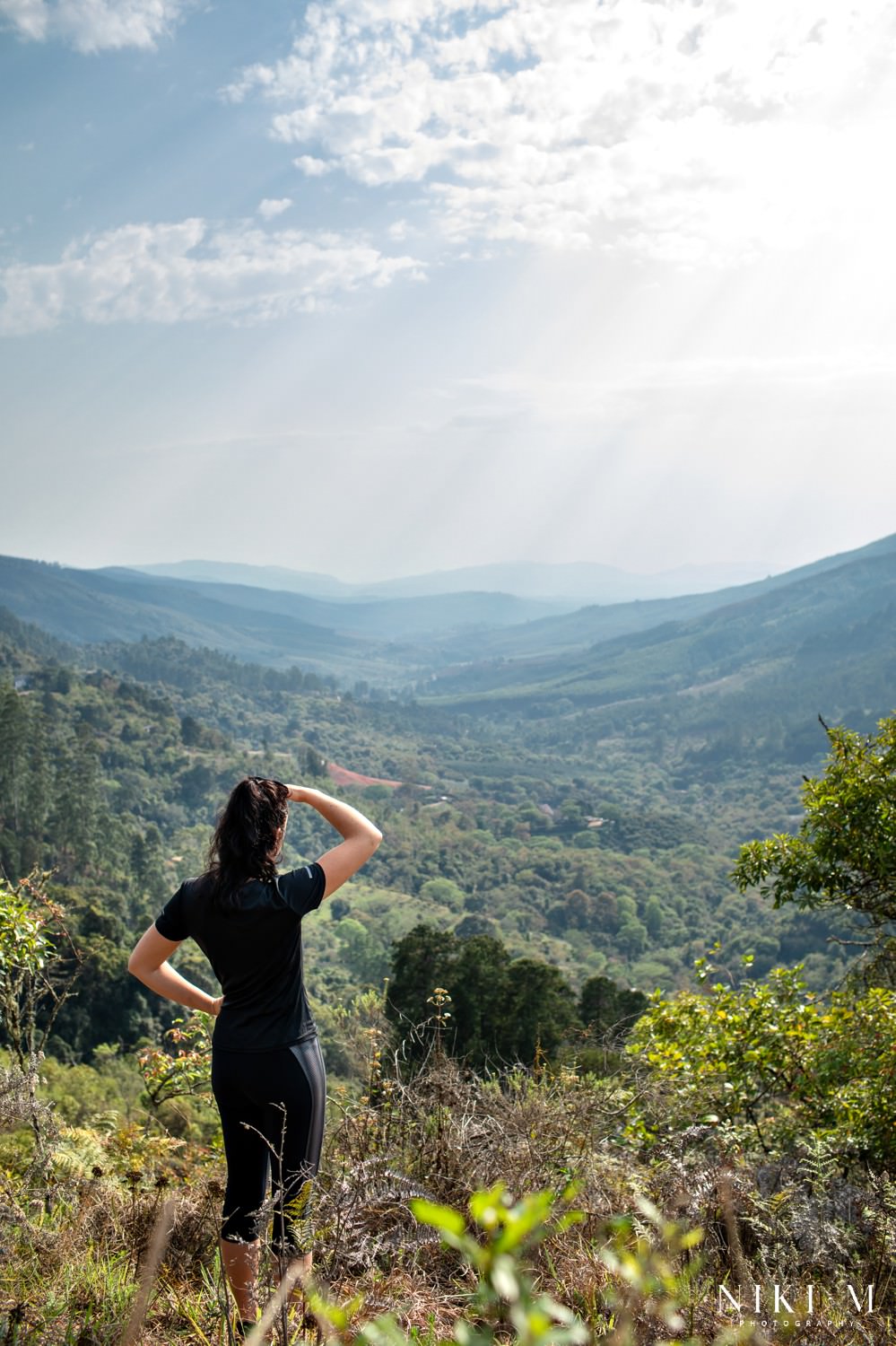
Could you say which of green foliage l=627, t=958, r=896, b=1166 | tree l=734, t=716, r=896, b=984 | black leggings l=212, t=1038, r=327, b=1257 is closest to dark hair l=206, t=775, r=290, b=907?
black leggings l=212, t=1038, r=327, b=1257

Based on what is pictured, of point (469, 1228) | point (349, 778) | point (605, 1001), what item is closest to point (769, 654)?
point (349, 778)

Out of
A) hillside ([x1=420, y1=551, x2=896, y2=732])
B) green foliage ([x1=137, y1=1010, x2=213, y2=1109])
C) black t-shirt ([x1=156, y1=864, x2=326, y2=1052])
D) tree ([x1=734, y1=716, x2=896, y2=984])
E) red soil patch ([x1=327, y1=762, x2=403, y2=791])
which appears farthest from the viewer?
hillside ([x1=420, y1=551, x2=896, y2=732])

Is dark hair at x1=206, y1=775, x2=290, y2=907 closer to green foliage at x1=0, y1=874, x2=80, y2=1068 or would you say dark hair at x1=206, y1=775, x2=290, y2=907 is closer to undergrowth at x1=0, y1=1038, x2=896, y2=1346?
undergrowth at x1=0, y1=1038, x2=896, y2=1346

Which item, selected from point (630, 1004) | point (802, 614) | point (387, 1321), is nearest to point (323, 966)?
point (630, 1004)

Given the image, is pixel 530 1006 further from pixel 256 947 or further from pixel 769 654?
pixel 769 654

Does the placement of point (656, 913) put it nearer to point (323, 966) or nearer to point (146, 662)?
point (323, 966)

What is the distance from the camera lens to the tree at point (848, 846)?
4547 millimetres

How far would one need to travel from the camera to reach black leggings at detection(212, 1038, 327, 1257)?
2164 millimetres

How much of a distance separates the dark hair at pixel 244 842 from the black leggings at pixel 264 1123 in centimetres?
42

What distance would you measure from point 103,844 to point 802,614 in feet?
565

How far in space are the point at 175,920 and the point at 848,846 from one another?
3700 mm

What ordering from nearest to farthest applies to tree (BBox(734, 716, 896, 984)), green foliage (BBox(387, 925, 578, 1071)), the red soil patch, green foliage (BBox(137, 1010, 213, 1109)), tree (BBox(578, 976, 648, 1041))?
tree (BBox(734, 716, 896, 984)) < green foliage (BBox(137, 1010, 213, 1109)) < green foliage (BBox(387, 925, 578, 1071)) < tree (BBox(578, 976, 648, 1041)) < the red soil patch

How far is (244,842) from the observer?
219 cm

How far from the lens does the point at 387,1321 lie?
61cm
